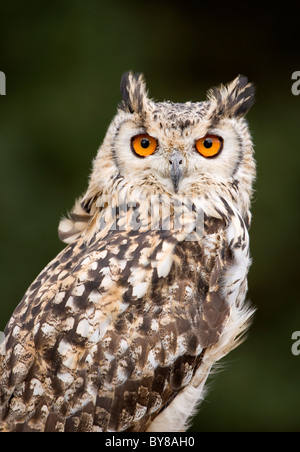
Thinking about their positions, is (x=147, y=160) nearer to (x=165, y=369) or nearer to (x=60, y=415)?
(x=165, y=369)

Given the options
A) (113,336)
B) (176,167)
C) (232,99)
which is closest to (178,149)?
(176,167)

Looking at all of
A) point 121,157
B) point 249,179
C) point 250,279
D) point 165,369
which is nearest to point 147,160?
point 121,157

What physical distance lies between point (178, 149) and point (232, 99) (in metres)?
0.33

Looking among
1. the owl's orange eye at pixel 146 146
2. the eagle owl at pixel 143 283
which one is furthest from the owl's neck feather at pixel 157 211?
the owl's orange eye at pixel 146 146

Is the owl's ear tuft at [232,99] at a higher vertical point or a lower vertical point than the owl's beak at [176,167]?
higher

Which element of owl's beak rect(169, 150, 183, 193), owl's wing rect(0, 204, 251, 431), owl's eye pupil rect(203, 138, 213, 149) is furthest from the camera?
owl's eye pupil rect(203, 138, 213, 149)

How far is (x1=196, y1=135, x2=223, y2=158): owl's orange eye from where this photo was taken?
2.49 m

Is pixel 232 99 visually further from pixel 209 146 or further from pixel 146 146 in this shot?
pixel 146 146

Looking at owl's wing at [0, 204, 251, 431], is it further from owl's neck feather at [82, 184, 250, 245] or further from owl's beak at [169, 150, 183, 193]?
owl's beak at [169, 150, 183, 193]

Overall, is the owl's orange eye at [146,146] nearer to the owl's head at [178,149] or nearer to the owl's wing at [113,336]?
the owl's head at [178,149]

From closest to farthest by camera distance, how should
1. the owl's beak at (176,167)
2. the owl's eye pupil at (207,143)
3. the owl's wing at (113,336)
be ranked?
the owl's wing at (113,336)
the owl's beak at (176,167)
the owl's eye pupil at (207,143)

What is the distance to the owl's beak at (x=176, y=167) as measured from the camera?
2391mm

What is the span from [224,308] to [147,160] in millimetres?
563

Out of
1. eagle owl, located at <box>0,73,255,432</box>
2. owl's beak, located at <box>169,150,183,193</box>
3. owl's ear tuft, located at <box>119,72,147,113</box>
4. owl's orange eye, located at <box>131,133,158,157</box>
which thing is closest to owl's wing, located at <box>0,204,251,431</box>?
eagle owl, located at <box>0,73,255,432</box>
